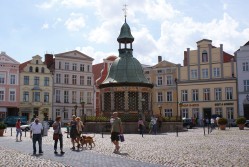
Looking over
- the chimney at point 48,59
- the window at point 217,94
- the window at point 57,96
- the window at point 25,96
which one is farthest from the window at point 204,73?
the window at point 25,96

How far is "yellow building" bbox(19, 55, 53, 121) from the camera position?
206 feet

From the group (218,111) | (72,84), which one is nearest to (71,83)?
(72,84)

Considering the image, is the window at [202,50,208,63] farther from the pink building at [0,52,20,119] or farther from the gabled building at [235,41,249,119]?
the pink building at [0,52,20,119]

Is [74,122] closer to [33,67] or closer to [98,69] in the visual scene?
[33,67]

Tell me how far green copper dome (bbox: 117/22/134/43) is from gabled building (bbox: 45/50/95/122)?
27197 millimetres

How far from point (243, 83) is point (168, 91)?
1253 cm

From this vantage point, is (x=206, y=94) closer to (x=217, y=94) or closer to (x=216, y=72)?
(x=217, y=94)

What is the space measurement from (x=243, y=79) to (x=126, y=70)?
24849 mm

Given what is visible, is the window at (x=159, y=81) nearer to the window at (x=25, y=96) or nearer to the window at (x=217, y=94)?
the window at (x=217, y=94)

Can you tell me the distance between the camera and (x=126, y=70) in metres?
37.8

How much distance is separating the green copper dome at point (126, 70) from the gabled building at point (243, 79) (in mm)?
22524

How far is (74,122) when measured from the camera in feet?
62.1

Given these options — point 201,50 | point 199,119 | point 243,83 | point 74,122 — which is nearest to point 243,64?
point 243,83

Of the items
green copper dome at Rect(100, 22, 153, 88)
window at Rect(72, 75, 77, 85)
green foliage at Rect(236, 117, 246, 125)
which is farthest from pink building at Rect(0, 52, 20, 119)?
green foliage at Rect(236, 117, 246, 125)
